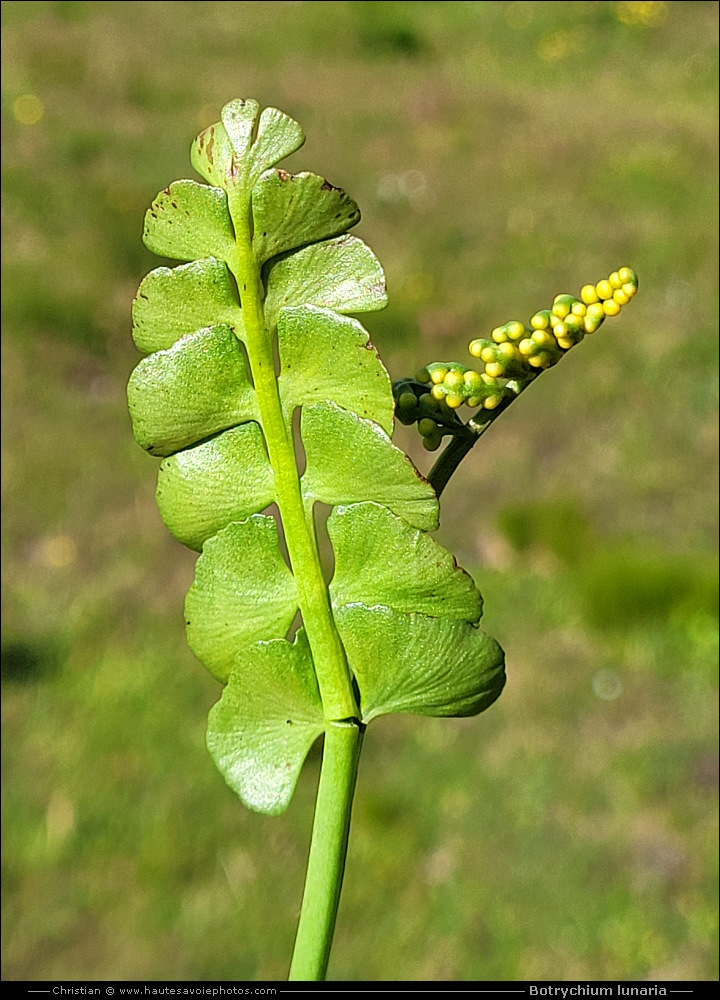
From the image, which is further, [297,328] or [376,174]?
[376,174]

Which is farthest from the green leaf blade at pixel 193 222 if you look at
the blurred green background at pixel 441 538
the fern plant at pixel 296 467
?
the blurred green background at pixel 441 538

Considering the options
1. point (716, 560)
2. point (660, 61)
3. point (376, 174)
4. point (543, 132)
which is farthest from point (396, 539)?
point (660, 61)

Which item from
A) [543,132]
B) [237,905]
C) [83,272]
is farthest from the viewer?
[543,132]

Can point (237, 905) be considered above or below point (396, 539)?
below

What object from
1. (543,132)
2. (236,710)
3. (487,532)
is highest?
(236,710)

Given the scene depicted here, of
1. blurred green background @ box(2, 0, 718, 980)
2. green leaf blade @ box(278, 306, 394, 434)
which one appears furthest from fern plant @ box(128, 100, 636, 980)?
blurred green background @ box(2, 0, 718, 980)

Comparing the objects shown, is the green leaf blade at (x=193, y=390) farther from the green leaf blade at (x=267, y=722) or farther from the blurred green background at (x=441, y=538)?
the blurred green background at (x=441, y=538)

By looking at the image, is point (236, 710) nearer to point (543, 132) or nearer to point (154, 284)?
point (154, 284)
